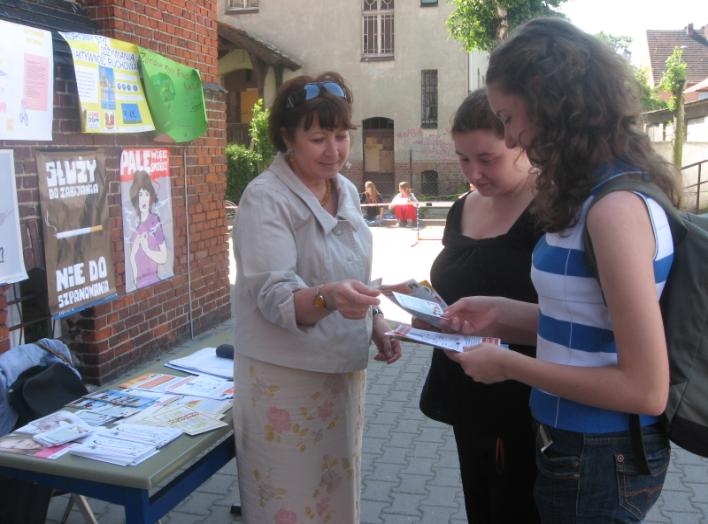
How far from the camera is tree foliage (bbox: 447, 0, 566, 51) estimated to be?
15445 millimetres

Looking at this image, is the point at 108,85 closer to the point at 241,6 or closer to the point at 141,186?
the point at 141,186

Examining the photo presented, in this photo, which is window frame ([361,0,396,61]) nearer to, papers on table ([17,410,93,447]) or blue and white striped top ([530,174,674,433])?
papers on table ([17,410,93,447])

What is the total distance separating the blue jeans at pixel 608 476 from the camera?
151 centimetres

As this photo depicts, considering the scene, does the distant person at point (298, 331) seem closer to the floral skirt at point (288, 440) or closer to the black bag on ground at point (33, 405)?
the floral skirt at point (288, 440)

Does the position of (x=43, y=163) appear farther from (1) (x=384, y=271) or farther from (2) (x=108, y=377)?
(1) (x=384, y=271)

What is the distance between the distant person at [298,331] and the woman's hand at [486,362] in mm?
587

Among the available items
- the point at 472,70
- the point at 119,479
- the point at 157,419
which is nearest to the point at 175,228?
the point at 157,419

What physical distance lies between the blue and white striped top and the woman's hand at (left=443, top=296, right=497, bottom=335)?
0.42 meters

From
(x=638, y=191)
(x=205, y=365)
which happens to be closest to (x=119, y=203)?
(x=205, y=365)

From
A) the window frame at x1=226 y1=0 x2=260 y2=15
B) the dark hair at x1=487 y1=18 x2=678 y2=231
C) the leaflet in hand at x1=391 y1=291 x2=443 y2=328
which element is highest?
the window frame at x1=226 y1=0 x2=260 y2=15

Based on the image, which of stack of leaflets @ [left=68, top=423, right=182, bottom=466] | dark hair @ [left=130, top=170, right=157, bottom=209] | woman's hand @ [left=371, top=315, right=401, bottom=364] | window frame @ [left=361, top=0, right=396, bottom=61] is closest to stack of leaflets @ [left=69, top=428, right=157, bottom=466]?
stack of leaflets @ [left=68, top=423, right=182, bottom=466]

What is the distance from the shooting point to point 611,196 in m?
1.37

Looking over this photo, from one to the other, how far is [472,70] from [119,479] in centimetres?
2379

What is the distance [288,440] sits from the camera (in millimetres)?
2230
